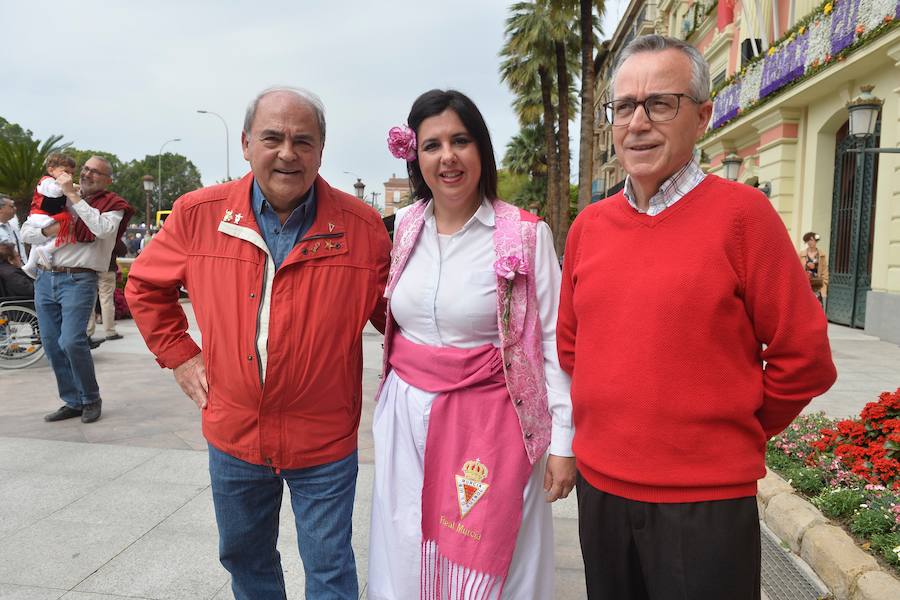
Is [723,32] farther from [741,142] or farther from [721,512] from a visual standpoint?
[721,512]

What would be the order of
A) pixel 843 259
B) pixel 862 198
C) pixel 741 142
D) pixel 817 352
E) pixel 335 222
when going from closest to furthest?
pixel 817 352 < pixel 335 222 < pixel 862 198 < pixel 843 259 < pixel 741 142

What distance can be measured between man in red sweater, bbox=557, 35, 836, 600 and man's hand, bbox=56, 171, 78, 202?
4.25 meters

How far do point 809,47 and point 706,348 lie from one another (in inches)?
504

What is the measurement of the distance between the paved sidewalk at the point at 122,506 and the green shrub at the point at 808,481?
121 centimetres

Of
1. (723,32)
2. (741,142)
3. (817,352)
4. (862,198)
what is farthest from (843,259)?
(817,352)

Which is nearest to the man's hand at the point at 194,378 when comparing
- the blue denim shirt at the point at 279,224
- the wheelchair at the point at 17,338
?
the blue denim shirt at the point at 279,224

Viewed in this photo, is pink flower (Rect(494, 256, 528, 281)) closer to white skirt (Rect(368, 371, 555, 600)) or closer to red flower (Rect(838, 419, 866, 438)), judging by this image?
white skirt (Rect(368, 371, 555, 600))

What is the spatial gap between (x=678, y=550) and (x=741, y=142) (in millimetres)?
17709

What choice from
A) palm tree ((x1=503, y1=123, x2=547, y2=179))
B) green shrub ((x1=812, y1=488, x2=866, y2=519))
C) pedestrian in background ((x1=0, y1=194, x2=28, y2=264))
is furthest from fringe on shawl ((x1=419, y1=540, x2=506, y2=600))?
palm tree ((x1=503, y1=123, x2=547, y2=179))

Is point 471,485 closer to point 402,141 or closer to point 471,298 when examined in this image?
point 471,298

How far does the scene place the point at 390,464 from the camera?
2133mm

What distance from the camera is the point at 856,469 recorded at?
11.0 feet

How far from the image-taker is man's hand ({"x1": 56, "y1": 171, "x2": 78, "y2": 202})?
15.0 feet

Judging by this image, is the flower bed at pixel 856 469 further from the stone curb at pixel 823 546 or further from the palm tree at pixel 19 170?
the palm tree at pixel 19 170
